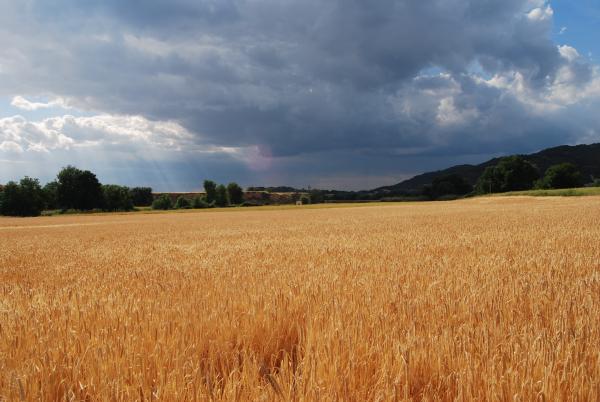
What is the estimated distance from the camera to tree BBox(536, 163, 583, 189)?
116812 millimetres

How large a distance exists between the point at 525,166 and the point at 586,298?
463 feet

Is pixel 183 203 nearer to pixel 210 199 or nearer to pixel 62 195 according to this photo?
pixel 210 199

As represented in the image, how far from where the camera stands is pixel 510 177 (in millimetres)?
123500

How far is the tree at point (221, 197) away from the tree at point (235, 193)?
3737mm

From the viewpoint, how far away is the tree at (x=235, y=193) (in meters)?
159

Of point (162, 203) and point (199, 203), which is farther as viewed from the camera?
point (199, 203)

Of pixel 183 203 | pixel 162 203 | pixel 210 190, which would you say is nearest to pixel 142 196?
pixel 183 203

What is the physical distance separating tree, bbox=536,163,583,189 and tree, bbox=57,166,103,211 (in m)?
134

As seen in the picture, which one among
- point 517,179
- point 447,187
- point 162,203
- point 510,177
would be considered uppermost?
point 510,177

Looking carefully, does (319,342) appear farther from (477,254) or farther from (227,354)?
(477,254)

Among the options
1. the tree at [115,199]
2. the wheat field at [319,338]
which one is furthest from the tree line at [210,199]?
the wheat field at [319,338]

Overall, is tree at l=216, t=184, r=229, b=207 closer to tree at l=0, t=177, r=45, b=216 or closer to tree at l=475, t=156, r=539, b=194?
tree at l=0, t=177, r=45, b=216

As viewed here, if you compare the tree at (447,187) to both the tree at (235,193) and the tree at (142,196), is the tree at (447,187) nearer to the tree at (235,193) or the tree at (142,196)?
the tree at (235,193)

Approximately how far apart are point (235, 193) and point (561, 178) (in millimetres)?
114351
